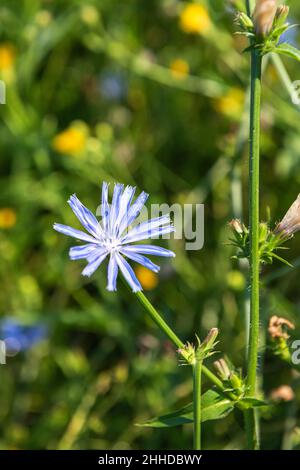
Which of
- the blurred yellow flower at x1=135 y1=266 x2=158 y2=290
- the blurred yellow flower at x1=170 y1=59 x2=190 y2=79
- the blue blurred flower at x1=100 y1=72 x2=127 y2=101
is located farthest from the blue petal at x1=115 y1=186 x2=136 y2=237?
the blue blurred flower at x1=100 y1=72 x2=127 y2=101

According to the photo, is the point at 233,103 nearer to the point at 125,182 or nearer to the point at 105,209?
the point at 125,182

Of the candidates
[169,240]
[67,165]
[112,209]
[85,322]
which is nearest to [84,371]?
[85,322]

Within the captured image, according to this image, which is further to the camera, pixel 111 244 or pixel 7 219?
pixel 7 219

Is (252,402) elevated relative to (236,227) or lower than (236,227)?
lower

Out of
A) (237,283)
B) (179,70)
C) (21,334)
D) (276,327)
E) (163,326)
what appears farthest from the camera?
(179,70)

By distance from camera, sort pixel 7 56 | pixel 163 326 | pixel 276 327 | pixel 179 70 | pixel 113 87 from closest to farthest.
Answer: pixel 163 326 → pixel 276 327 → pixel 179 70 → pixel 7 56 → pixel 113 87

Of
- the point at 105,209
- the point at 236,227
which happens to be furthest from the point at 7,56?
the point at 236,227
